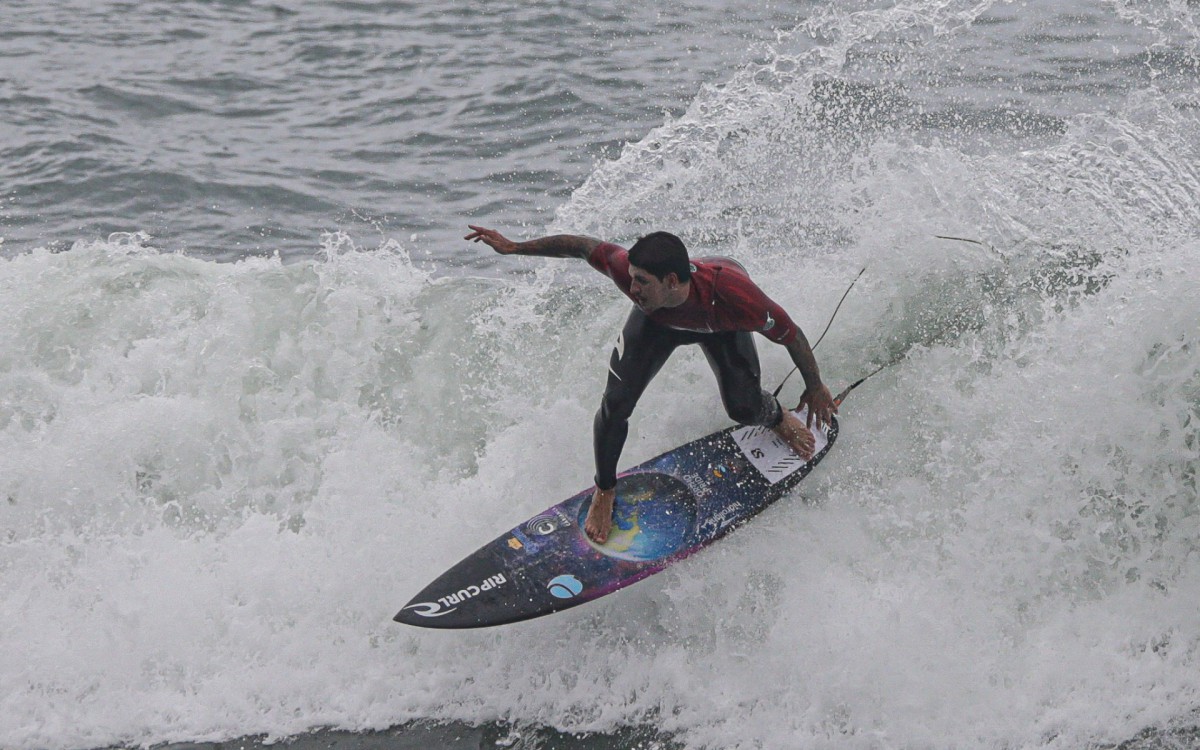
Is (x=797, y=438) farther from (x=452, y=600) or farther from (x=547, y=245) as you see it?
(x=452, y=600)

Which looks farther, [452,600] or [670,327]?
[452,600]

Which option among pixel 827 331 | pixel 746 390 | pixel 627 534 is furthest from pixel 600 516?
pixel 827 331

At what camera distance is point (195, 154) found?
36.8 feet

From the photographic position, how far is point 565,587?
18.2 ft

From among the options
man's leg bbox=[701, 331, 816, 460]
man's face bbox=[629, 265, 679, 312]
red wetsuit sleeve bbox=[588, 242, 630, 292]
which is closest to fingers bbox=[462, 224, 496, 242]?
red wetsuit sleeve bbox=[588, 242, 630, 292]

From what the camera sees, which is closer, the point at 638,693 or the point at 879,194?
the point at 638,693

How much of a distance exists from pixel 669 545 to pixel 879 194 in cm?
274

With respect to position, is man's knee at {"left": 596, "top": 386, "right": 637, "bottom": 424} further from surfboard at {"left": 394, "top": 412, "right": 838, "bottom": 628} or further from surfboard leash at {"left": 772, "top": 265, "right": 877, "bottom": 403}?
surfboard leash at {"left": 772, "top": 265, "right": 877, "bottom": 403}

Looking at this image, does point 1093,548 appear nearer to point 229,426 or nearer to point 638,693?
point 638,693

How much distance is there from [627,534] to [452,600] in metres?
0.98

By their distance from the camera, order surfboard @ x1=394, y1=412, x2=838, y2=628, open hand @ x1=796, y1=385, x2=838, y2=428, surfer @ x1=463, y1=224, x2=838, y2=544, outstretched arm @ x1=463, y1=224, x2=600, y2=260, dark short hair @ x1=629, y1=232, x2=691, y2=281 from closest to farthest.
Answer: dark short hair @ x1=629, y1=232, x2=691, y2=281 → surfer @ x1=463, y1=224, x2=838, y2=544 → outstretched arm @ x1=463, y1=224, x2=600, y2=260 → surfboard @ x1=394, y1=412, x2=838, y2=628 → open hand @ x1=796, y1=385, x2=838, y2=428

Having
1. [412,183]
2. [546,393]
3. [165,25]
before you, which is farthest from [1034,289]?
[165,25]

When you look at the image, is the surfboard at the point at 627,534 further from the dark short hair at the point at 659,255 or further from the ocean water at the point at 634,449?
the dark short hair at the point at 659,255

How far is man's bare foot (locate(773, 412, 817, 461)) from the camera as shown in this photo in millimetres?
6102
